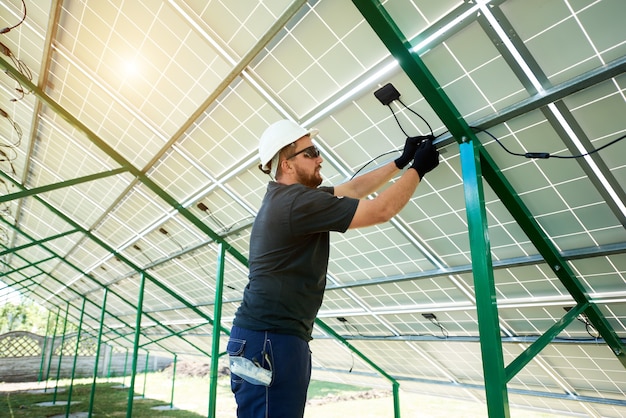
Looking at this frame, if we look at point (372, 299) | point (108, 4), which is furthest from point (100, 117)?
point (372, 299)

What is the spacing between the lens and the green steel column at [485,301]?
109 inches

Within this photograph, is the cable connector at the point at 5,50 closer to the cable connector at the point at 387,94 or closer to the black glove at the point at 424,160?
the cable connector at the point at 387,94

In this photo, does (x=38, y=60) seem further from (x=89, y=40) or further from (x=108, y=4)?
(x=108, y=4)

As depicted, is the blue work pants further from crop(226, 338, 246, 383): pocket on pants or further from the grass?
the grass

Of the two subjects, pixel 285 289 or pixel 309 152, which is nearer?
Answer: pixel 285 289

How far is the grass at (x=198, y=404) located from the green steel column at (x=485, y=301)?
5772mm

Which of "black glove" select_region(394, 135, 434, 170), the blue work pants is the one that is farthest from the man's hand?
the blue work pants

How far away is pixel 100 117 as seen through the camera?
21.5ft

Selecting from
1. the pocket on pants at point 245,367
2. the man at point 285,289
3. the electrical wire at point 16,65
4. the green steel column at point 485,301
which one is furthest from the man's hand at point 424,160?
the electrical wire at point 16,65

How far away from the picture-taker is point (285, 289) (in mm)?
2010

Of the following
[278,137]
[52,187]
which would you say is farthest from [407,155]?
[52,187]

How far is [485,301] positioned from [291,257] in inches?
66.3

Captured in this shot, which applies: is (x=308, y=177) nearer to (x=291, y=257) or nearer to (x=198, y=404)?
(x=291, y=257)

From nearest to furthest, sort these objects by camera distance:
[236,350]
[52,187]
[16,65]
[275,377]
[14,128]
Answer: [275,377] < [236,350] < [16,65] < [52,187] < [14,128]
